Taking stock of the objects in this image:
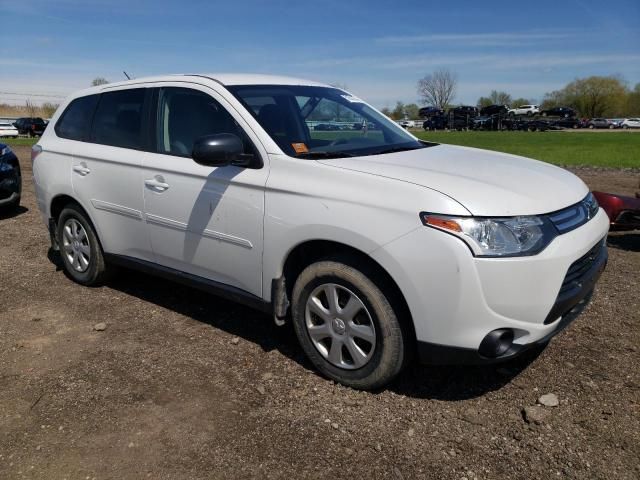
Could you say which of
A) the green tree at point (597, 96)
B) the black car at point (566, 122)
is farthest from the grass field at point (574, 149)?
the green tree at point (597, 96)

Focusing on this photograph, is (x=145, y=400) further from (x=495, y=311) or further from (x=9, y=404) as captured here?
(x=495, y=311)

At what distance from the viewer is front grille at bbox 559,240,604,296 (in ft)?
9.43

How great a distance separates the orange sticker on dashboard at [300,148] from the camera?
345cm

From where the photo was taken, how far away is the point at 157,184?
3.95m

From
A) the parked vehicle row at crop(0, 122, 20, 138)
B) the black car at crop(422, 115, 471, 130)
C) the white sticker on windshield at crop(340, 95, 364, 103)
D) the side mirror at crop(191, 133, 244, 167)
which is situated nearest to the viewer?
the side mirror at crop(191, 133, 244, 167)

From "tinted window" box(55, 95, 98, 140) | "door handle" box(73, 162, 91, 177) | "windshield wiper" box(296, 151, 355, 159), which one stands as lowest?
"door handle" box(73, 162, 91, 177)

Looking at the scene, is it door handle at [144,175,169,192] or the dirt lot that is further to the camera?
door handle at [144,175,169,192]

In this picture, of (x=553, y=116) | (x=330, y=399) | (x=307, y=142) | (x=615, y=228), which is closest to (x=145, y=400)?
(x=330, y=399)

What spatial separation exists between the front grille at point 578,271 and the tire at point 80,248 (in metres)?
3.71

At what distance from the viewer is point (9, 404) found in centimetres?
318

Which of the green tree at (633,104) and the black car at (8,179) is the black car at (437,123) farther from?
the black car at (8,179)

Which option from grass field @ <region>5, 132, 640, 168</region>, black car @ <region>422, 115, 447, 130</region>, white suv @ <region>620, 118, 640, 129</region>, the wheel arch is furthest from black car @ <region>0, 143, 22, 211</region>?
white suv @ <region>620, 118, 640, 129</region>

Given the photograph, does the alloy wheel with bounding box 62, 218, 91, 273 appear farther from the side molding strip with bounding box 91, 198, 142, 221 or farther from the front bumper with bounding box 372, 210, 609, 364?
the front bumper with bounding box 372, 210, 609, 364

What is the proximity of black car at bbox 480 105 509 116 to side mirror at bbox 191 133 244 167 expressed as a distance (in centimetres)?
6251
